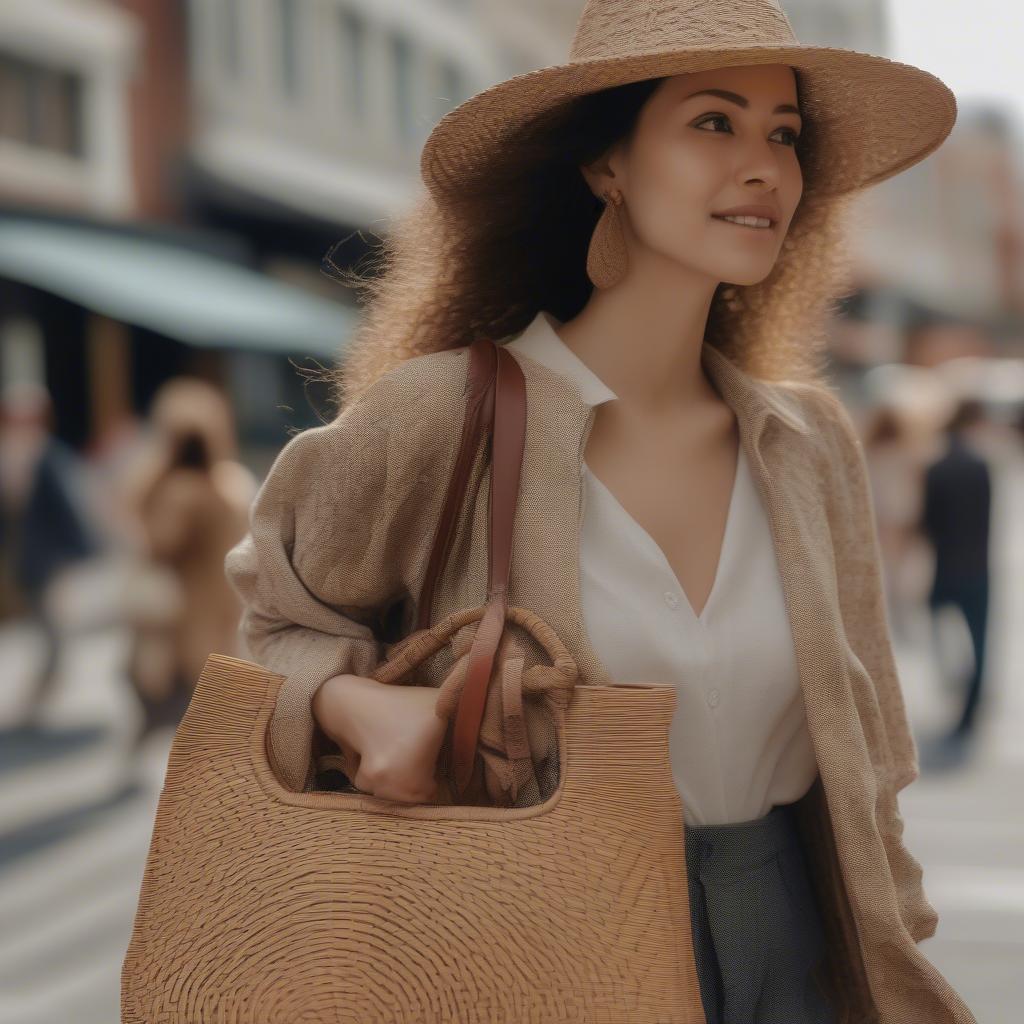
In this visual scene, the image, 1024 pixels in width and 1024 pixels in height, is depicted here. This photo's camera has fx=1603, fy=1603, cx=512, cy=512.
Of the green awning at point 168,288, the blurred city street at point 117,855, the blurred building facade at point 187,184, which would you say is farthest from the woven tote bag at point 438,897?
the green awning at point 168,288

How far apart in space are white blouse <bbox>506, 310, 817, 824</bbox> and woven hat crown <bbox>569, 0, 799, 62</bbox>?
440 mm

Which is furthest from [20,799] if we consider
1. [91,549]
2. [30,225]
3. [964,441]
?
[30,225]

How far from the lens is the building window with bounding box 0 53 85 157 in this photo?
596 inches

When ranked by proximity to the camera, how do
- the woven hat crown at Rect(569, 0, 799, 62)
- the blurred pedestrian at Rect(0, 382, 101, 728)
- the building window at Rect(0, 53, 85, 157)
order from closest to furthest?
the woven hat crown at Rect(569, 0, 799, 62)
the blurred pedestrian at Rect(0, 382, 101, 728)
the building window at Rect(0, 53, 85, 157)

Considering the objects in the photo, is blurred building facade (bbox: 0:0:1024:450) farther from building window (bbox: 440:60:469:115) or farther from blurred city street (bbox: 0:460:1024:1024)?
blurred city street (bbox: 0:460:1024:1024)

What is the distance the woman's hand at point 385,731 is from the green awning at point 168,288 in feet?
40.2

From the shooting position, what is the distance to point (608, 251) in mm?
2287

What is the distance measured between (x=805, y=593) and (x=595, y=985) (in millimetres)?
684

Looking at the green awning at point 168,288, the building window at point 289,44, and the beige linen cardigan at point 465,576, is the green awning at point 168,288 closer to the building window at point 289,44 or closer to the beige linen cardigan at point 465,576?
the building window at point 289,44

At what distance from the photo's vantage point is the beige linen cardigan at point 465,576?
209cm

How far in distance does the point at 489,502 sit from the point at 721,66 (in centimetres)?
65

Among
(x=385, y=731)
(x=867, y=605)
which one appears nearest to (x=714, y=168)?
(x=867, y=605)

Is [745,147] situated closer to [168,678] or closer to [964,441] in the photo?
[168,678]

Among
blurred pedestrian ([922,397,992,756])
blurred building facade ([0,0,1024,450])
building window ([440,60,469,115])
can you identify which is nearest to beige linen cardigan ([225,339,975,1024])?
blurred pedestrian ([922,397,992,756])
